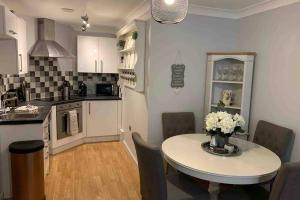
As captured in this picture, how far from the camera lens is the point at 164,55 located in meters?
3.02

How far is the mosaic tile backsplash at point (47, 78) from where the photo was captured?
4.03 m

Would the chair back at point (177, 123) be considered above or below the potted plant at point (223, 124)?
below

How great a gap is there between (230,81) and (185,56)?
679mm

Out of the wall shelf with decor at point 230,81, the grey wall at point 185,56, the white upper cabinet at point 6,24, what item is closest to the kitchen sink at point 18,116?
the white upper cabinet at point 6,24

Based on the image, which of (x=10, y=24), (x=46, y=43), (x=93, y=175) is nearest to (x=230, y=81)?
(x=93, y=175)

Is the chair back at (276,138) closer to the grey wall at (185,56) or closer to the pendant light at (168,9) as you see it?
the grey wall at (185,56)

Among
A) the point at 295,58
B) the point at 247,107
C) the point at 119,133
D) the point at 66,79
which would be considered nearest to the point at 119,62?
the point at 66,79

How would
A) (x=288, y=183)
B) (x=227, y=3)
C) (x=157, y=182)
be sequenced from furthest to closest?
(x=227, y=3)
(x=157, y=182)
(x=288, y=183)

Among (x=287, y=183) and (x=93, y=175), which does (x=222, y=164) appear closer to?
(x=287, y=183)

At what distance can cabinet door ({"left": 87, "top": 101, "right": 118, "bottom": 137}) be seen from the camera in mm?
4512

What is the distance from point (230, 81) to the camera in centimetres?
312

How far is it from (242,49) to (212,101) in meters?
0.81

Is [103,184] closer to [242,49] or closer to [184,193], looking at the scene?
[184,193]

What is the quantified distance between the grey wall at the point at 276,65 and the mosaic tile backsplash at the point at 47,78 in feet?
9.50
